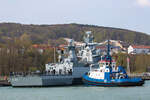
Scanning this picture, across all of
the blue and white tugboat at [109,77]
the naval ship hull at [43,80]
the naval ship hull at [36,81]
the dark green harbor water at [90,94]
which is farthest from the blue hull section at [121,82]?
the naval ship hull at [36,81]

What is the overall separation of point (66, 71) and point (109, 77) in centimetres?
1226

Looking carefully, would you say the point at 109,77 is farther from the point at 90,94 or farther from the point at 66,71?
the point at 66,71

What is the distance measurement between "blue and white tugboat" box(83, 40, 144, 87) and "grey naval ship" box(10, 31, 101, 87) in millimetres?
4055

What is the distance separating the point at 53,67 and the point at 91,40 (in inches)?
405

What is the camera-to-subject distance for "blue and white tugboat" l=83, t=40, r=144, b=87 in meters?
74.4

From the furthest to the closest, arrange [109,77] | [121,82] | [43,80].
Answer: [43,80] → [109,77] → [121,82]

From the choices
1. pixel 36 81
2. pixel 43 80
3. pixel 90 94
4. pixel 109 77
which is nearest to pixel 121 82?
pixel 109 77

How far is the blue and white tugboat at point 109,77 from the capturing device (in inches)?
2928

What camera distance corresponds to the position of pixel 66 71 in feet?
281

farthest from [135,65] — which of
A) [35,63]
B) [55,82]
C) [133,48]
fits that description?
[133,48]

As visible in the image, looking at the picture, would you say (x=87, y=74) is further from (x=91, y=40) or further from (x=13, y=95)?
(x=13, y=95)

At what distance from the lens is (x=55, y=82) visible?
267ft

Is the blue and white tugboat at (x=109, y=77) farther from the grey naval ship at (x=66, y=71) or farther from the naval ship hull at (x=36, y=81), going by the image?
the naval ship hull at (x=36, y=81)

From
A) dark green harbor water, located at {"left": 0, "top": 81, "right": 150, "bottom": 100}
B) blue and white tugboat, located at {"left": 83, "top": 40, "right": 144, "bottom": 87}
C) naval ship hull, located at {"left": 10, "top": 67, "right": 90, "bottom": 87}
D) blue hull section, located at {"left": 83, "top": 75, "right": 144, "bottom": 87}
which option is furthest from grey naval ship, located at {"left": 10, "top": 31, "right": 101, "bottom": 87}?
dark green harbor water, located at {"left": 0, "top": 81, "right": 150, "bottom": 100}
